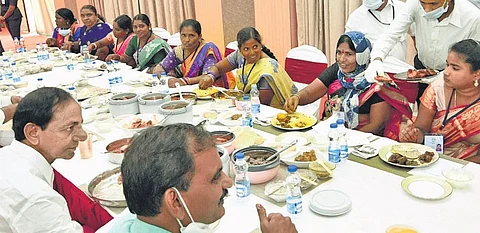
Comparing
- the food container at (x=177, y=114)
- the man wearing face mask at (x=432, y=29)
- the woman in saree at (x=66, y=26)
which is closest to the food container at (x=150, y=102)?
the food container at (x=177, y=114)

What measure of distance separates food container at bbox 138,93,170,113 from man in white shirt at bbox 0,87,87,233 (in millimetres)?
838

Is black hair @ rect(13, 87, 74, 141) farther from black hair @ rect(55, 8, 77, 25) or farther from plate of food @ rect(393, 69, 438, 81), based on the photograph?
black hair @ rect(55, 8, 77, 25)

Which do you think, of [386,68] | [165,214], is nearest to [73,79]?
[386,68]

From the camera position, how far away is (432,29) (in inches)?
109

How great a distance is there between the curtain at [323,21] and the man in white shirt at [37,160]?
3.12m

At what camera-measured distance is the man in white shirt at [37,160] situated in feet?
4.08

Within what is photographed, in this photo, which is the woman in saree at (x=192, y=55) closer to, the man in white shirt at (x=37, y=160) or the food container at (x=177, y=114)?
the food container at (x=177, y=114)

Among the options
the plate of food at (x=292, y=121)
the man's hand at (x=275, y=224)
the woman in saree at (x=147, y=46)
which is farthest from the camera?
the woman in saree at (x=147, y=46)

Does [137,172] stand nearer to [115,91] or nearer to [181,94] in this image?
[181,94]

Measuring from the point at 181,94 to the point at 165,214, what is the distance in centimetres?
186

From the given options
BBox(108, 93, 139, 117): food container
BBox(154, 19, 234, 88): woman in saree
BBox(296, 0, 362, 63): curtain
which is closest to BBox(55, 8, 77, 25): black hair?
BBox(154, 19, 234, 88): woman in saree

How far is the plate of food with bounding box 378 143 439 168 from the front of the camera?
1.73m

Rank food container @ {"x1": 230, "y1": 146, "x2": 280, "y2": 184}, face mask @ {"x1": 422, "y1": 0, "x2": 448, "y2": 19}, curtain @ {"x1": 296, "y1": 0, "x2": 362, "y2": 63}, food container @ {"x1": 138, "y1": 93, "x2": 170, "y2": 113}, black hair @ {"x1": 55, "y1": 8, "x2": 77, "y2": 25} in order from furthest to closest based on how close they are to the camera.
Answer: black hair @ {"x1": 55, "y1": 8, "x2": 77, "y2": 25} < curtain @ {"x1": 296, "y1": 0, "x2": 362, "y2": 63} < face mask @ {"x1": 422, "y1": 0, "x2": 448, "y2": 19} < food container @ {"x1": 138, "y1": 93, "x2": 170, "y2": 113} < food container @ {"x1": 230, "y1": 146, "x2": 280, "y2": 184}

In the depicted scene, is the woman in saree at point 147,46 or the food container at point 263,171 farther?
the woman in saree at point 147,46
